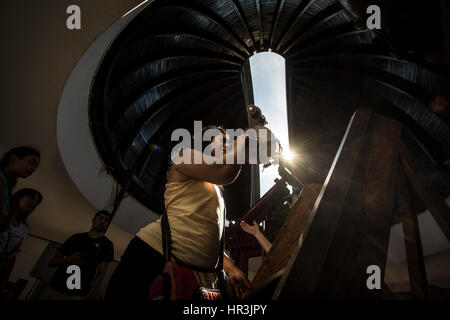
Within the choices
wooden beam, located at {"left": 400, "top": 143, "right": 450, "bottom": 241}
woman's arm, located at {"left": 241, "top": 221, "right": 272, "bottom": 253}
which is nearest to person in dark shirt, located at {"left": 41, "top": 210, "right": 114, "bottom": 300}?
woman's arm, located at {"left": 241, "top": 221, "right": 272, "bottom": 253}

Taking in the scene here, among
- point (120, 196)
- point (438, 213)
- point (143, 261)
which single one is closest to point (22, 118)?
point (120, 196)

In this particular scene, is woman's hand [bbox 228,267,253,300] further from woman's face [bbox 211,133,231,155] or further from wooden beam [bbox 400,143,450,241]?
wooden beam [bbox 400,143,450,241]

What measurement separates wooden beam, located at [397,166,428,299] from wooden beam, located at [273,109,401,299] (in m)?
0.70

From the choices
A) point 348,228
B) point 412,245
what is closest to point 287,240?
point 412,245

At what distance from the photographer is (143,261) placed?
131 centimetres

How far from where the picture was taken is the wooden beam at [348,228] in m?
0.76

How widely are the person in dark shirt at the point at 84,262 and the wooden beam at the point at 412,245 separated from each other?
4780 millimetres

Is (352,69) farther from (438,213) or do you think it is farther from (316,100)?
(438,213)

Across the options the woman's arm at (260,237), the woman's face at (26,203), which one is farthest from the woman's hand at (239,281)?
the woman's face at (26,203)

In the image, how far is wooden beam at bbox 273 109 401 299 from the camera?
0.76 metres

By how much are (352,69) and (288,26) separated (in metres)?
3.48

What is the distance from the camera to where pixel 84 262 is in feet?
13.8

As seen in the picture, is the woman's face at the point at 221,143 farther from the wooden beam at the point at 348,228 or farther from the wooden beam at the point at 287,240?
the wooden beam at the point at 287,240

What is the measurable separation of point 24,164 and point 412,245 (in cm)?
542
